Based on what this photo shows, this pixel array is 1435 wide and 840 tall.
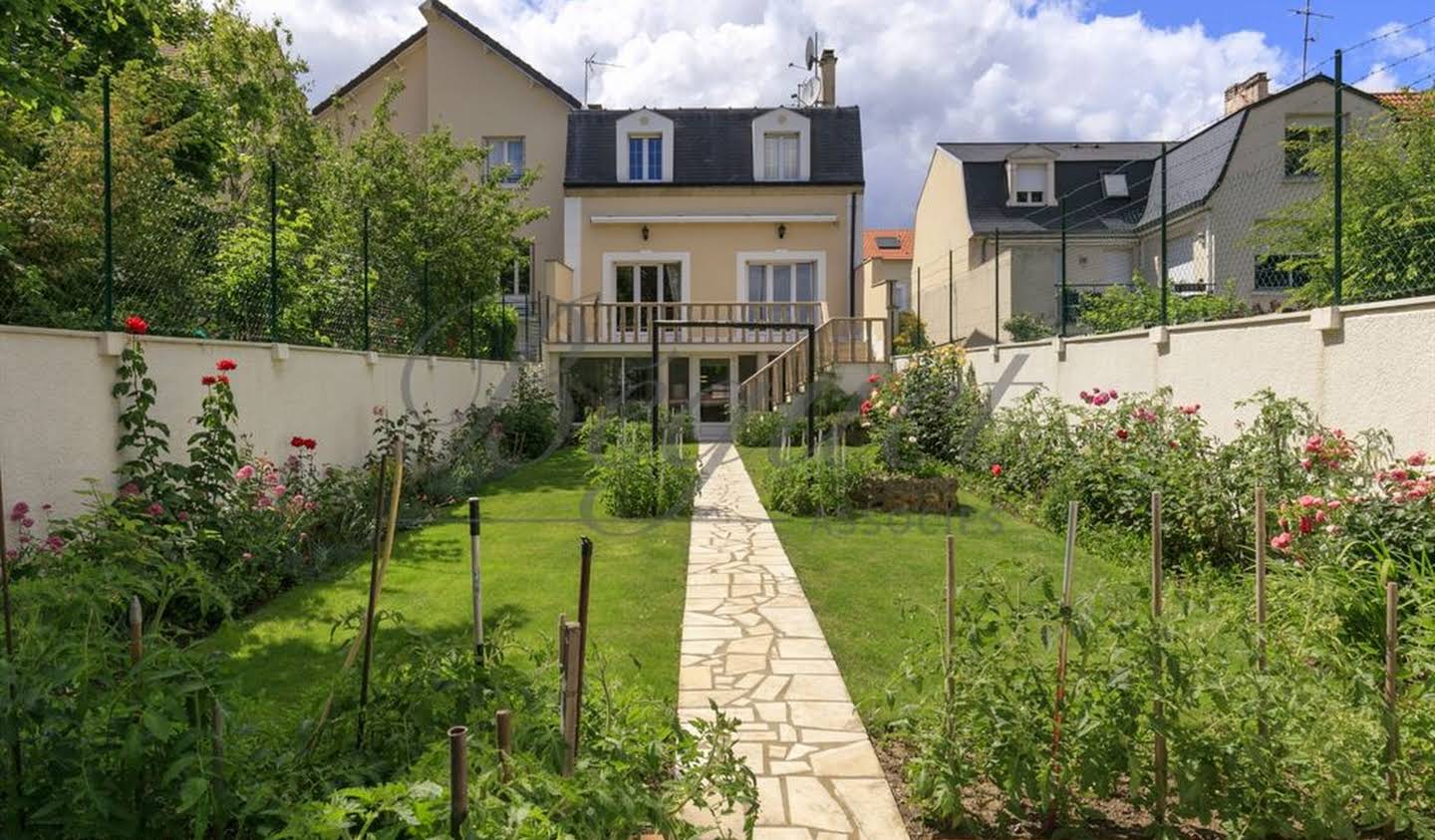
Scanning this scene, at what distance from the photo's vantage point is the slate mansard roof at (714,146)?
20.8 m

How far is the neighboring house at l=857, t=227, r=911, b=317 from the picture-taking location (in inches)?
699

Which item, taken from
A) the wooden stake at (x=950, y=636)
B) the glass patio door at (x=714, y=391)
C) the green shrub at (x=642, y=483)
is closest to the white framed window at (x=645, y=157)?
the glass patio door at (x=714, y=391)

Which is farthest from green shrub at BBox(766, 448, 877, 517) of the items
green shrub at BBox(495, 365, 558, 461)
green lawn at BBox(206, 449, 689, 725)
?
green shrub at BBox(495, 365, 558, 461)

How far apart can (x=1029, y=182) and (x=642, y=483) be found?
19798mm

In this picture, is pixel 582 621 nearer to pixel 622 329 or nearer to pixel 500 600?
pixel 500 600

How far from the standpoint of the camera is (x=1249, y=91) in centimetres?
2448

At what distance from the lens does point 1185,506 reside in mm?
6484

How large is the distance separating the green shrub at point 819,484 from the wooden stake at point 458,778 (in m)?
7.77

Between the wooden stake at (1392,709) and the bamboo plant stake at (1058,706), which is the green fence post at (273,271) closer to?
the bamboo plant stake at (1058,706)

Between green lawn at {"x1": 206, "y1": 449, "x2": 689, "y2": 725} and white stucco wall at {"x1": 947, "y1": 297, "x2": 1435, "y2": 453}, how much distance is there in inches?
178

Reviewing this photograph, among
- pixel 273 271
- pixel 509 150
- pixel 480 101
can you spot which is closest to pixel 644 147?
pixel 509 150

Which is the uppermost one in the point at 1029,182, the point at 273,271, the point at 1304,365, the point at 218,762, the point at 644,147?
the point at 1029,182

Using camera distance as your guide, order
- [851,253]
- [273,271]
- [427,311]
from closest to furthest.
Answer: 1. [273,271]
2. [427,311]
3. [851,253]

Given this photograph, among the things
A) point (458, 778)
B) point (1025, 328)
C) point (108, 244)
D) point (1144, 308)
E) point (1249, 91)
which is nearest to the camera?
point (458, 778)
